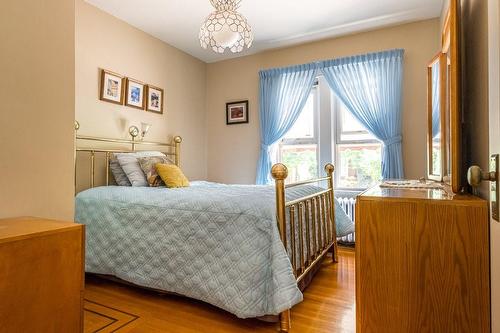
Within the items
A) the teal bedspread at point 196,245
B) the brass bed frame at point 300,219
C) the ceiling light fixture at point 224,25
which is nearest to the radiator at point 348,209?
the brass bed frame at point 300,219

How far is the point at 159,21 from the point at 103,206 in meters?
2.13

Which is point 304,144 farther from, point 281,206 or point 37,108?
point 37,108

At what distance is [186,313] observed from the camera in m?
1.86

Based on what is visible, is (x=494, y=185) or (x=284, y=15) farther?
(x=284, y=15)

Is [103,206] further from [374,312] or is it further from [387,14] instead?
[387,14]

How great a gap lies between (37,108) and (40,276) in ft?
2.40

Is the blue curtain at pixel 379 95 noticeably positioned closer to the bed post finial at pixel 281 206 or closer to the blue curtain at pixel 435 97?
the blue curtain at pixel 435 97

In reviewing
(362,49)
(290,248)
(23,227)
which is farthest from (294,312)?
(362,49)

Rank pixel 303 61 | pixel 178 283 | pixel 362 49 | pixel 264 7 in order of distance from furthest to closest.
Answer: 1. pixel 303 61
2. pixel 362 49
3. pixel 264 7
4. pixel 178 283

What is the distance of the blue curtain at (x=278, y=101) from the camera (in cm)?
370

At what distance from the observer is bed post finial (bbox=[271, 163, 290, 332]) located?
163 cm

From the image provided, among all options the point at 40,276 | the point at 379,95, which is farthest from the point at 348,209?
the point at 40,276

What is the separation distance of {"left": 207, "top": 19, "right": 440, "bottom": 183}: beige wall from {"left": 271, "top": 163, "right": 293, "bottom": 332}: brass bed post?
2.20 m

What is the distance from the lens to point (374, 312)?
40.1 inches
